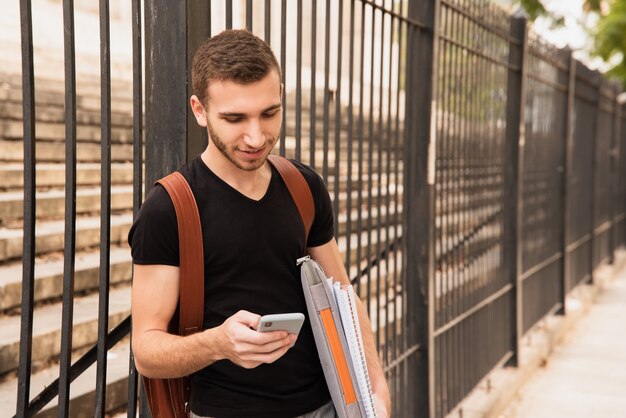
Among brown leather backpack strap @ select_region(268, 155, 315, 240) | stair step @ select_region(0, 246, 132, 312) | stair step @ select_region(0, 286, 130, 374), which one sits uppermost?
brown leather backpack strap @ select_region(268, 155, 315, 240)

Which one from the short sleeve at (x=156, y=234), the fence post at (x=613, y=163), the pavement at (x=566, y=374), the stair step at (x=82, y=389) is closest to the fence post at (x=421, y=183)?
the pavement at (x=566, y=374)

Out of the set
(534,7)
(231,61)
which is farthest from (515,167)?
(534,7)

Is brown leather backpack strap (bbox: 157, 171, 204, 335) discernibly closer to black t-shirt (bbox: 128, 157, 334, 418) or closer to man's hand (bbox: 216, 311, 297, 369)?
black t-shirt (bbox: 128, 157, 334, 418)

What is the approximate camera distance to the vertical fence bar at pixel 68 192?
2412 mm

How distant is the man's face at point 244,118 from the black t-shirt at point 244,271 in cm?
12

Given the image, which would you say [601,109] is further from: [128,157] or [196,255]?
[196,255]

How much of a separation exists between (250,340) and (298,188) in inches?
24.9

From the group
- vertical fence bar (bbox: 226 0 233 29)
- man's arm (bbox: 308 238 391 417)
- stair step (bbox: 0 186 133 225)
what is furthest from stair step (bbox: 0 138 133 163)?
man's arm (bbox: 308 238 391 417)

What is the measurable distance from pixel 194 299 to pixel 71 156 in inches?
23.9

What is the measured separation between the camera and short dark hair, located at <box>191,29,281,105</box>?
6.77ft

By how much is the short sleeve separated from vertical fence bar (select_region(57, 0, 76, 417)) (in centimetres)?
44

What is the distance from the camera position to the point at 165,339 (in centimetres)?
207

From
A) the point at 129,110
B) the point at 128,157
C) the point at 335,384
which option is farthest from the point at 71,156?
the point at 129,110

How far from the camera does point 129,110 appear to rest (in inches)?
Answer: 323
